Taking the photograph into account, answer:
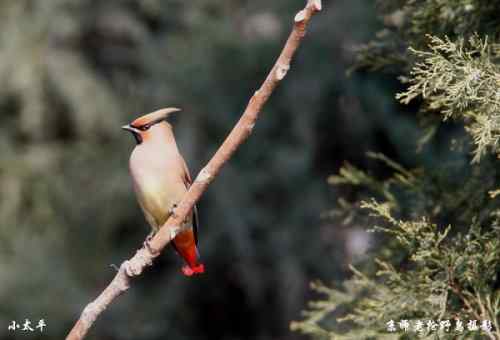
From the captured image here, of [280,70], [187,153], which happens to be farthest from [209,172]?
[187,153]

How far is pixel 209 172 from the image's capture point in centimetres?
279

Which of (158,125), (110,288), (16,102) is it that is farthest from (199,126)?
(110,288)

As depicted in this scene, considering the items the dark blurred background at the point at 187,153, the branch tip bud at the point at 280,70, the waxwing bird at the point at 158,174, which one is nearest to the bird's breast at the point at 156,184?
the waxwing bird at the point at 158,174

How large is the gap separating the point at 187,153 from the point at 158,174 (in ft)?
13.3

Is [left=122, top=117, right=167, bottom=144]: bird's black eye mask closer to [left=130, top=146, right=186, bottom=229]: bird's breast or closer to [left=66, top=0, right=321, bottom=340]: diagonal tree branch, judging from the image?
[left=130, top=146, right=186, bottom=229]: bird's breast

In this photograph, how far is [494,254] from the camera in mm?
2771

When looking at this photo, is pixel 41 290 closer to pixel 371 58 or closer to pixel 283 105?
pixel 283 105

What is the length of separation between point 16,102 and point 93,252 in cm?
179

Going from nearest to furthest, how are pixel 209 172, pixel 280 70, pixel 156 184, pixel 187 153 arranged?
pixel 280 70, pixel 209 172, pixel 156 184, pixel 187 153

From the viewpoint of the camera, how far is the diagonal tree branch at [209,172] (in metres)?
2.55

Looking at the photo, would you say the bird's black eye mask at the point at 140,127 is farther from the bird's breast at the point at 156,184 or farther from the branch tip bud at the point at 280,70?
the branch tip bud at the point at 280,70

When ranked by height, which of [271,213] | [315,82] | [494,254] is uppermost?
[315,82]

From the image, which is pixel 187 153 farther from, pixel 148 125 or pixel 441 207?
pixel 441 207

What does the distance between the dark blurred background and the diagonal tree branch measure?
3226 millimetres
